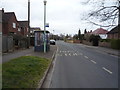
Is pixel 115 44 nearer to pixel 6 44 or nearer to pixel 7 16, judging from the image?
pixel 6 44

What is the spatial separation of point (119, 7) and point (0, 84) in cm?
2612

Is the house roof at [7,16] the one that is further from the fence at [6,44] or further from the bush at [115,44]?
the fence at [6,44]

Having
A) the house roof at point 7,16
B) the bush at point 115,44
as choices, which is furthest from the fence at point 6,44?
the house roof at point 7,16

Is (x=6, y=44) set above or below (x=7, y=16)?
below

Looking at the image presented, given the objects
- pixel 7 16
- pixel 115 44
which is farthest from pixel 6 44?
pixel 7 16

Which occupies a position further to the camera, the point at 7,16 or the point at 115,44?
the point at 7,16

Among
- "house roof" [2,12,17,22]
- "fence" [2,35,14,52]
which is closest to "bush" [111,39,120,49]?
"fence" [2,35,14,52]

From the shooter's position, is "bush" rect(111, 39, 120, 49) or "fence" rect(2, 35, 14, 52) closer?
"fence" rect(2, 35, 14, 52)

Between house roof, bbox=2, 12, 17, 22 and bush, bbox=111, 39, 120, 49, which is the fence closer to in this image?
bush, bbox=111, 39, 120, 49

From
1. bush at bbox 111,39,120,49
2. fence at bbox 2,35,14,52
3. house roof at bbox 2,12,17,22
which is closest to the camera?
fence at bbox 2,35,14,52

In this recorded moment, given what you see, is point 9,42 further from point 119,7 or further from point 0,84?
point 0,84

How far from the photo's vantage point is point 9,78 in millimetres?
8984

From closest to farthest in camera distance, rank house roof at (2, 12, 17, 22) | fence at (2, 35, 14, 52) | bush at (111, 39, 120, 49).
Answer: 1. fence at (2, 35, 14, 52)
2. bush at (111, 39, 120, 49)
3. house roof at (2, 12, 17, 22)

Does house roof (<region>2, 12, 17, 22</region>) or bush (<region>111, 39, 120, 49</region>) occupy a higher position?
house roof (<region>2, 12, 17, 22</region>)
